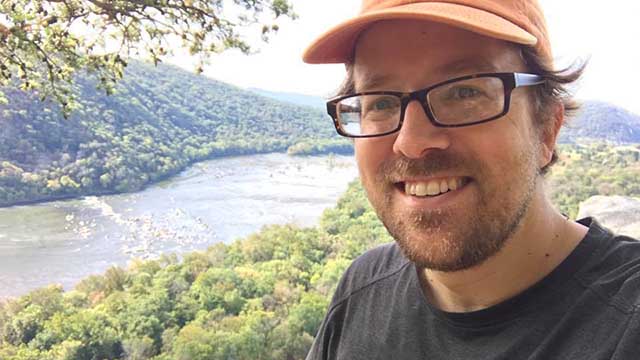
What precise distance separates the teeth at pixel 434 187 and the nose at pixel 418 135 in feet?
0.14

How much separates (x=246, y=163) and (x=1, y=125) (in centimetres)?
2392

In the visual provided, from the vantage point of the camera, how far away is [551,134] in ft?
2.94

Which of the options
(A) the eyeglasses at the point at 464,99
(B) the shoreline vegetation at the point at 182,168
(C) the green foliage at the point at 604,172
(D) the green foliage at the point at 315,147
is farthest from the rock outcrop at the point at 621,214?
(D) the green foliage at the point at 315,147

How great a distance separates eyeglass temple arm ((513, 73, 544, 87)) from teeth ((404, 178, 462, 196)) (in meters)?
0.18

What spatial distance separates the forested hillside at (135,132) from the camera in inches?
911

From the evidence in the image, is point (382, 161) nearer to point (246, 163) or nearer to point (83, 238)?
point (83, 238)

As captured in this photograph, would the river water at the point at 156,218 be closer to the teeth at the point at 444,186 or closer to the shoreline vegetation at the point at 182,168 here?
the shoreline vegetation at the point at 182,168

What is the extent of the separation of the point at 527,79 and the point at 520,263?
0.93ft

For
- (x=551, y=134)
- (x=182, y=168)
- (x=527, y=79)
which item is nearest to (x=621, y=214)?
(x=551, y=134)

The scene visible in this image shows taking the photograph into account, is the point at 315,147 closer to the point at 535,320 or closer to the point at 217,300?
the point at 217,300

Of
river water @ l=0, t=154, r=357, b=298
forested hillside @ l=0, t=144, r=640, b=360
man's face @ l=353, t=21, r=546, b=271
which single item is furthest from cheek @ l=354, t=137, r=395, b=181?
river water @ l=0, t=154, r=357, b=298

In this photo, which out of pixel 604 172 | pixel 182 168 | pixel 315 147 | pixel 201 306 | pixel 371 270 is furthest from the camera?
pixel 315 147

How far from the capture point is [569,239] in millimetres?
787

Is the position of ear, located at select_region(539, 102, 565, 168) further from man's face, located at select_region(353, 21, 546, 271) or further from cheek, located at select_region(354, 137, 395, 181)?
cheek, located at select_region(354, 137, 395, 181)
